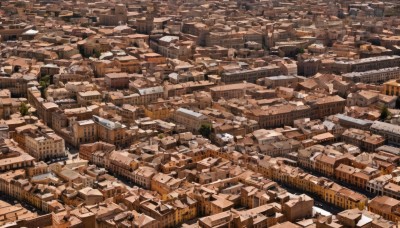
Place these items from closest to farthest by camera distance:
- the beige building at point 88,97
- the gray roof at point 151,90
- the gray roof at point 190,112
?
the gray roof at point 190,112 < the beige building at point 88,97 < the gray roof at point 151,90

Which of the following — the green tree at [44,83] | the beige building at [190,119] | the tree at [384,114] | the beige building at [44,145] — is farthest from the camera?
the green tree at [44,83]

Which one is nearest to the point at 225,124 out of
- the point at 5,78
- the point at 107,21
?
the point at 5,78

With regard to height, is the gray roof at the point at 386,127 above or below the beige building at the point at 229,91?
above

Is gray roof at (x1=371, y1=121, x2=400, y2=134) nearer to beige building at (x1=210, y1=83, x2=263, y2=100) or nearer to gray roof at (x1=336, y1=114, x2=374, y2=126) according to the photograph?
gray roof at (x1=336, y1=114, x2=374, y2=126)

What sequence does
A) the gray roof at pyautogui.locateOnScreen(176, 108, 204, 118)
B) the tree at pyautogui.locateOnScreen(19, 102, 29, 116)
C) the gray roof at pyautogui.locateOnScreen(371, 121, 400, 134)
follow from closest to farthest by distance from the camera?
1. the gray roof at pyautogui.locateOnScreen(371, 121, 400, 134)
2. the gray roof at pyautogui.locateOnScreen(176, 108, 204, 118)
3. the tree at pyautogui.locateOnScreen(19, 102, 29, 116)

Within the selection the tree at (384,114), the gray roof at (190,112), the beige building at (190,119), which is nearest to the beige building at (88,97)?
the beige building at (190,119)

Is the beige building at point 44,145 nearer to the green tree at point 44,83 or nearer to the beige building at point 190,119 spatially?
the beige building at point 190,119

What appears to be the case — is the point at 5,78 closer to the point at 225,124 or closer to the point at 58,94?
the point at 58,94

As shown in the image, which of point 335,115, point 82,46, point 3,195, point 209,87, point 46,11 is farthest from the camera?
point 46,11

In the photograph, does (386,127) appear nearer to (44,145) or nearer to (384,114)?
(384,114)

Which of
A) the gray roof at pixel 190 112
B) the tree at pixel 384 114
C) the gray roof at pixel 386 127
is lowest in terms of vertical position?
the tree at pixel 384 114

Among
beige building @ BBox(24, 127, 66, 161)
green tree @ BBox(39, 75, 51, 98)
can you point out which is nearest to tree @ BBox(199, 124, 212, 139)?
beige building @ BBox(24, 127, 66, 161)
